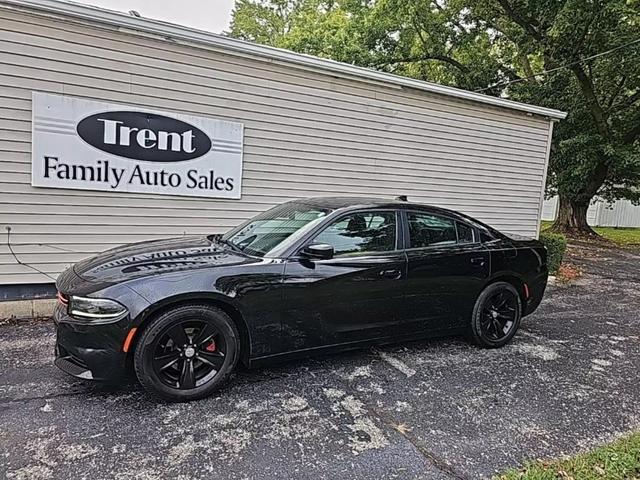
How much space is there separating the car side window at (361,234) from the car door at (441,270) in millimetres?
186

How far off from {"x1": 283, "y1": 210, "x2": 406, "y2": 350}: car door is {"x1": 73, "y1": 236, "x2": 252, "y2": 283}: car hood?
0.50 meters

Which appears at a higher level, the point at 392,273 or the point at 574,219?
the point at 574,219

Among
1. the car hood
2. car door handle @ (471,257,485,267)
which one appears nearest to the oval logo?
the car hood

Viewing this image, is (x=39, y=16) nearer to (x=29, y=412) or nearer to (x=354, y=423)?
(x=29, y=412)

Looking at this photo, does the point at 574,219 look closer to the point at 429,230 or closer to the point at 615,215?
the point at 615,215

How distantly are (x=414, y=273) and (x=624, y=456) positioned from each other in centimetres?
183

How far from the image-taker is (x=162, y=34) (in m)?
5.11

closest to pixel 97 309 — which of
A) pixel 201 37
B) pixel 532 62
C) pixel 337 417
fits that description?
pixel 337 417

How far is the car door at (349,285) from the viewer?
3.34 m

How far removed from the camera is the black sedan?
9.46ft

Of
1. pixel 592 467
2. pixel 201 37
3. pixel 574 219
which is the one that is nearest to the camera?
pixel 592 467

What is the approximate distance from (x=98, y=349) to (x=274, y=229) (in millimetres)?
1599

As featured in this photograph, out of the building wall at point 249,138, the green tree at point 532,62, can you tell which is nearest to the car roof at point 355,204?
the building wall at point 249,138

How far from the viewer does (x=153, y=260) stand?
3238 millimetres
